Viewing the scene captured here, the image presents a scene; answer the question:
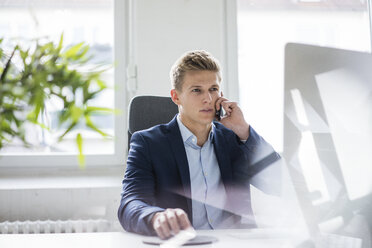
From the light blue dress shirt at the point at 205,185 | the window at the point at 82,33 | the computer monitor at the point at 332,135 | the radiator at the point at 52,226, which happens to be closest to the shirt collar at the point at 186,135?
the light blue dress shirt at the point at 205,185

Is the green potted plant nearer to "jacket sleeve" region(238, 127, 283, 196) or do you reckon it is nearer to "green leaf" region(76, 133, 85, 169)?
"green leaf" region(76, 133, 85, 169)

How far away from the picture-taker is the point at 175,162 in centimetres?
130

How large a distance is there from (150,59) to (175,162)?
1086 mm

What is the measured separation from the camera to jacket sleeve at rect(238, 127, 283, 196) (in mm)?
1346

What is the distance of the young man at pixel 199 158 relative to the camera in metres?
1.29

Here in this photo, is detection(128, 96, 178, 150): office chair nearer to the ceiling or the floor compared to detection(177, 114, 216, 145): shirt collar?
nearer to the ceiling

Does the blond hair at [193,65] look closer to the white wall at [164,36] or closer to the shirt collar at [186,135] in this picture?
the shirt collar at [186,135]

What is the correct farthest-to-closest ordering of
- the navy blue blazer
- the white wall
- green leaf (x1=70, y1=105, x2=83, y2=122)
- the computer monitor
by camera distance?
the white wall
the navy blue blazer
the computer monitor
green leaf (x1=70, y1=105, x2=83, y2=122)

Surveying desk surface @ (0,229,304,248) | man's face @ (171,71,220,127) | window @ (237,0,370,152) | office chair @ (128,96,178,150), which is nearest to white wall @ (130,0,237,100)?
window @ (237,0,370,152)

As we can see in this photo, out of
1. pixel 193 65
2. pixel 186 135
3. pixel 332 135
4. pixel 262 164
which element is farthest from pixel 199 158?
pixel 332 135

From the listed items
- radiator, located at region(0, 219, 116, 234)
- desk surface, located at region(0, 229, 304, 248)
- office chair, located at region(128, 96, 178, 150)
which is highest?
office chair, located at region(128, 96, 178, 150)

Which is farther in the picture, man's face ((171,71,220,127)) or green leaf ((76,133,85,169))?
man's face ((171,71,220,127))

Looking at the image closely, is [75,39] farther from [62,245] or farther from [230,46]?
[62,245]

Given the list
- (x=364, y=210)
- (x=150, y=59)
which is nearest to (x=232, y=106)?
(x=364, y=210)
